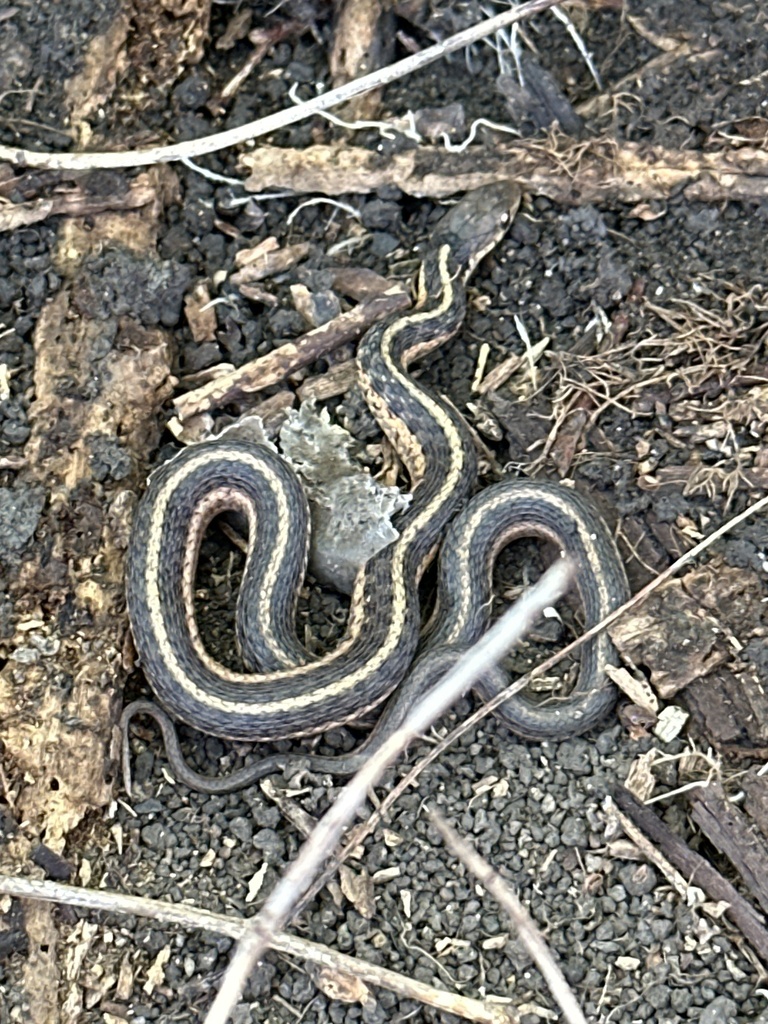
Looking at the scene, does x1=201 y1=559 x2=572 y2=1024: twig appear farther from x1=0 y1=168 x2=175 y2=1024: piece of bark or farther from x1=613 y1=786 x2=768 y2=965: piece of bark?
x1=613 y1=786 x2=768 y2=965: piece of bark

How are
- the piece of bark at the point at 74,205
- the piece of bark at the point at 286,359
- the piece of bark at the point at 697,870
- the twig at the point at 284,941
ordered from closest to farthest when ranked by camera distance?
the twig at the point at 284,941, the piece of bark at the point at 697,870, the piece of bark at the point at 74,205, the piece of bark at the point at 286,359

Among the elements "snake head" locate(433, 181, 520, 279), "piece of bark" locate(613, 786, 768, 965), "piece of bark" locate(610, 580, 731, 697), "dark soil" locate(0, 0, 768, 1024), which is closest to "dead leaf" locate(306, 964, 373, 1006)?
"dark soil" locate(0, 0, 768, 1024)

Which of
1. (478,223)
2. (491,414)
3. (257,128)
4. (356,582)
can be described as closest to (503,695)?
(356,582)

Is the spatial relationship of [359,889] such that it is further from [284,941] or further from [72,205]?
[72,205]

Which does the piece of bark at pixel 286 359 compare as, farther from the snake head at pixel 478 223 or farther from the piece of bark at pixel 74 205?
the piece of bark at pixel 74 205

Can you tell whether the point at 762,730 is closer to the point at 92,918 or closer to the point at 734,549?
the point at 734,549

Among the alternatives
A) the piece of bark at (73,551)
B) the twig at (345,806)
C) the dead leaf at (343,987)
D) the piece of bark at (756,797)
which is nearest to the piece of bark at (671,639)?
the piece of bark at (756,797)
